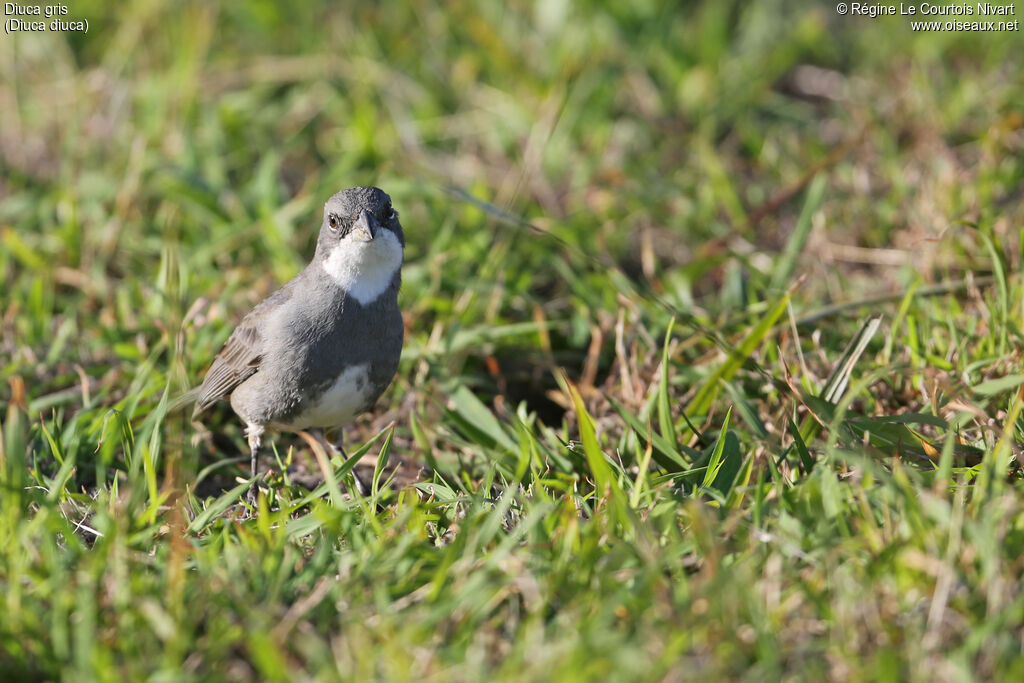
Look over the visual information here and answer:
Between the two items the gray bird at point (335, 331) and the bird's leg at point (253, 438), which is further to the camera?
the bird's leg at point (253, 438)

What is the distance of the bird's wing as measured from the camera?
4168mm

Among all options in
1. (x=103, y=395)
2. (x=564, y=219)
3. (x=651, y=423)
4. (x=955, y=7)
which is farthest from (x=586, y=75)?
(x=103, y=395)

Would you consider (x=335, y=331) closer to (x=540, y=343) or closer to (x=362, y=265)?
(x=362, y=265)

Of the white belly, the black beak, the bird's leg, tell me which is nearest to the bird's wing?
the bird's leg

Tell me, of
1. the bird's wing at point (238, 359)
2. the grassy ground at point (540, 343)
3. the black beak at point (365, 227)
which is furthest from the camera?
the bird's wing at point (238, 359)

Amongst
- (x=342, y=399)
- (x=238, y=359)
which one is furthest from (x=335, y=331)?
(x=238, y=359)

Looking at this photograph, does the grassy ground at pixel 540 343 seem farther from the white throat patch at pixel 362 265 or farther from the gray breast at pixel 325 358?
the white throat patch at pixel 362 265

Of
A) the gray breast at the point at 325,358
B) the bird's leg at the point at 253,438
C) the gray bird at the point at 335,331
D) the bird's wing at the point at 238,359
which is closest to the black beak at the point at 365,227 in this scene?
the gray bird at the point at 335,331

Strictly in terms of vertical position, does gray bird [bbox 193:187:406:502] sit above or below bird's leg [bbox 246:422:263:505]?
above

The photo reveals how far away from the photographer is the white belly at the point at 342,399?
13.1 feet

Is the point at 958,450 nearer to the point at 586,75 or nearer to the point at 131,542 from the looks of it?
the point at 131,542

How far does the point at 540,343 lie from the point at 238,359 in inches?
57.7

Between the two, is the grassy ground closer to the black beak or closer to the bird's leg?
the bird's leg

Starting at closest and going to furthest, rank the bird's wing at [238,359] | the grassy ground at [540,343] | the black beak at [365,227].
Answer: the grassy ground at [540,343]
the black beak at [365,227]
the bird's wing at [238,359]
